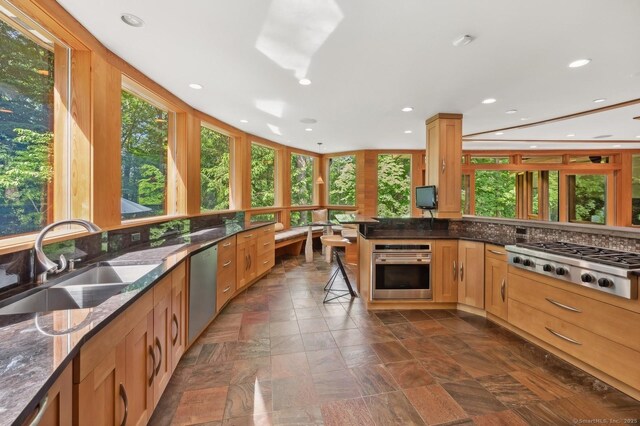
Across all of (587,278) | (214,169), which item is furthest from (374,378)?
(214,169)

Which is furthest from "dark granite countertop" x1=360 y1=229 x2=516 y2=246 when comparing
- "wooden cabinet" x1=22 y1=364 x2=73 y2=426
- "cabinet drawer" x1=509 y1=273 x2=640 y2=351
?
"wooden cabinet" x1=22 y1=364 x2=73 y2=426

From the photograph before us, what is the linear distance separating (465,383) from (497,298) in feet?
4.23

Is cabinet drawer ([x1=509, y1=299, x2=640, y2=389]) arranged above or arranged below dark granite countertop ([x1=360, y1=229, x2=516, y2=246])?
below

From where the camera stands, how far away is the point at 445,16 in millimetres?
1837

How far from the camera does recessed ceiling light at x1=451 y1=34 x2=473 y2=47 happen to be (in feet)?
6.73

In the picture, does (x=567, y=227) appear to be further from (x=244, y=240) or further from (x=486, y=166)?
(x=486, y=166)

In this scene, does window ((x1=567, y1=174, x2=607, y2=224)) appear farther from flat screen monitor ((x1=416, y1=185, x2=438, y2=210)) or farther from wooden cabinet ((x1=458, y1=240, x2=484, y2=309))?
wooden cabinet ((x1=458, y1=240, x2=484, y2=309))

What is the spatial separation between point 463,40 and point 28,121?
10.1 feet

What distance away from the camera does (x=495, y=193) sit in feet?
23.5

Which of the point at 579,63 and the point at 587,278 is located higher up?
the point at 579,63

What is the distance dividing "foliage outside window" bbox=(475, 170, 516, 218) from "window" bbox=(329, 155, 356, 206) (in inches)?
124

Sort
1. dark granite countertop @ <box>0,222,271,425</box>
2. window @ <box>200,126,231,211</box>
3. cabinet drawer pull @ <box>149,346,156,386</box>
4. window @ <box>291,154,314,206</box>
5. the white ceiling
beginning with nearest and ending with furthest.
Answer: dark granite countertop @ <box>0,222,271,425</box>
cabinet drawer pull @ <box>149,346,156,386</box>
the white ceiling
window @ <box>200,126,231,211</box>
window @ <box>291,154,314,206</box>

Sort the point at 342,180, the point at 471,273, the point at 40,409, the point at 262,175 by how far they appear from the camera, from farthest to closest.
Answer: the point at 342,180 → the point at 262,175 → the point at 471,273 → the point at 40,409

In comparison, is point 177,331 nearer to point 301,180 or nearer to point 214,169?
point 214,169
